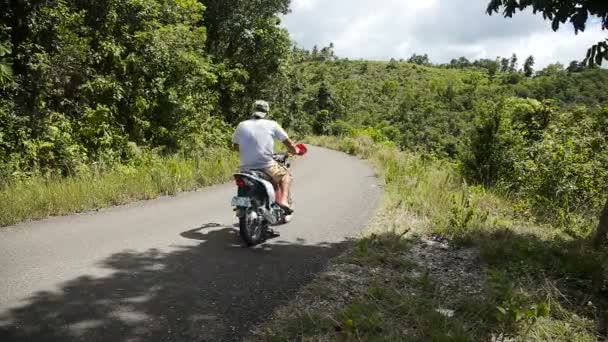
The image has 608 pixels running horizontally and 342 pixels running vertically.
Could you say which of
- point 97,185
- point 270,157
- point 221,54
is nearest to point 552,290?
point 270,157

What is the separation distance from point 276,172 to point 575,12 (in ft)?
12.9

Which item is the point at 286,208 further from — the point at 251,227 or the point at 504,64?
the point at 504,64

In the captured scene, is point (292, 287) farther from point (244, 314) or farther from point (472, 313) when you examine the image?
point (472, 313)

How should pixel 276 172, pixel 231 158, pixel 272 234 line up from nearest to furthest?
pixel 276 172 → pixel 272 234 → pixel 231 158

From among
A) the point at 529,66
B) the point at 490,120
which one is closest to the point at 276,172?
the point at 490,120

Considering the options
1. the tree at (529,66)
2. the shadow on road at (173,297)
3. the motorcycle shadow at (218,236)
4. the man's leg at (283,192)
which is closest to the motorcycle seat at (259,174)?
the man's leg at (283,192)

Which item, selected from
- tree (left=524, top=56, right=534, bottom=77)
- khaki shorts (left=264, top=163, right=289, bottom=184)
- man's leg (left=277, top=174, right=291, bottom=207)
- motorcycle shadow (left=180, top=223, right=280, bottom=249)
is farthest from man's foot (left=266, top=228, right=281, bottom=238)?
tree (left=524, top=56, right=534, bottom=77)

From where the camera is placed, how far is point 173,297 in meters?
4.03

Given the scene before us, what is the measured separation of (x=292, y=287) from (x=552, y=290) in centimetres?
260

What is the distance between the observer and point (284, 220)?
6668 millimetres

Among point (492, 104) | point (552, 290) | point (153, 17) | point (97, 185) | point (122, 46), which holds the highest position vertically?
point (153, 17)

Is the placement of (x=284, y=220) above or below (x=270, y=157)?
below

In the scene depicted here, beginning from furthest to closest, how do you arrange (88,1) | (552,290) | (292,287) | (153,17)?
(153,17) < (88,1) < (292,287) < (552,290)

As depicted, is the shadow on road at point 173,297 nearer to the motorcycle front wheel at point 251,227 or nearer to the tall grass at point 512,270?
the motorcycle front wheel at point 251,227
